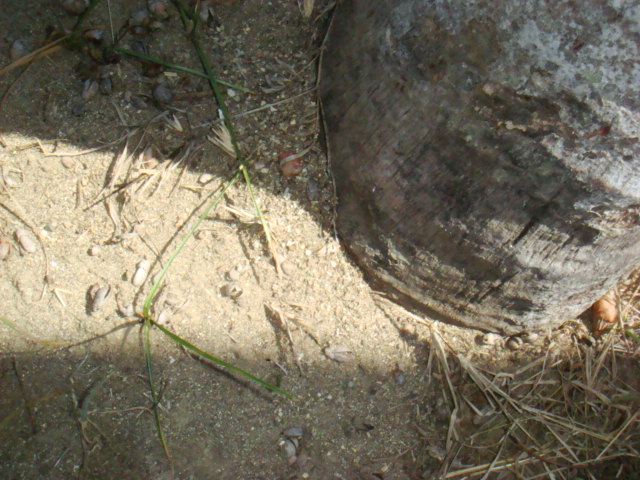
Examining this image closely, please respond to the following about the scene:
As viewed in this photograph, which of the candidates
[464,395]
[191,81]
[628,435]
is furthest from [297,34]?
[628,435]

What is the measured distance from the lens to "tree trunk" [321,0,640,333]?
4.39 feet

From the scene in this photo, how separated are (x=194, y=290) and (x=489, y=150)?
98 centimetres

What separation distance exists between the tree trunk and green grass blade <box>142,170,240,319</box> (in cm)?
37

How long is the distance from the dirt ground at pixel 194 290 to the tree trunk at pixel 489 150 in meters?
0.17

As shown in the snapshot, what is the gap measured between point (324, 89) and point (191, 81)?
48cm

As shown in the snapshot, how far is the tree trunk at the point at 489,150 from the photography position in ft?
4.39

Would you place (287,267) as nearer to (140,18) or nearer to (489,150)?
(489,150)

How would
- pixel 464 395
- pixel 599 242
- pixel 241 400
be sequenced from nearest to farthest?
pixel 599 242 → pixel 241 400 → pixel 464 395

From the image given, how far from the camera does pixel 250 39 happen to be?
2096 mm

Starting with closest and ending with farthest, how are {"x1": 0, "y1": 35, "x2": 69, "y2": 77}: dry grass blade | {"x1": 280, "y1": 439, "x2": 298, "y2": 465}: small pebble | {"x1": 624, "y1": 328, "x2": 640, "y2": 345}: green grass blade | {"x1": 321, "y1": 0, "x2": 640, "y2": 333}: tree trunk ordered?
{"x1": 321, "y1": 0, "x2": 640, "y2": 333}: tree trunk
{"x1": 280, "y1": 439, "x2": 298, "y2": 465}: small pebble
{"x1": 0, "y1": 35, "x2": 69, "y2": 77}: dry grass blade
{"x1": 624, "y1": 328, "x2": 640, "y2": 345}: green grass blade

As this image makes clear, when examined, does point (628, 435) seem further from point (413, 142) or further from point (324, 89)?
point (324, 89)

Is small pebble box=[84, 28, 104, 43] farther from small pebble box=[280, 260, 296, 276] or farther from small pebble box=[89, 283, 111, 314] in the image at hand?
small pebble box=[280, 260, 296, 276]

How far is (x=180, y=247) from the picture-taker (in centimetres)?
188

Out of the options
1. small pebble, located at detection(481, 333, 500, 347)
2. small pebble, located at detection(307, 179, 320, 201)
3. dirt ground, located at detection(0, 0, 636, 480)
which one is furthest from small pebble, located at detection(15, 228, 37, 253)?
small pebble, located at detection(481, 333, 500, 347)
